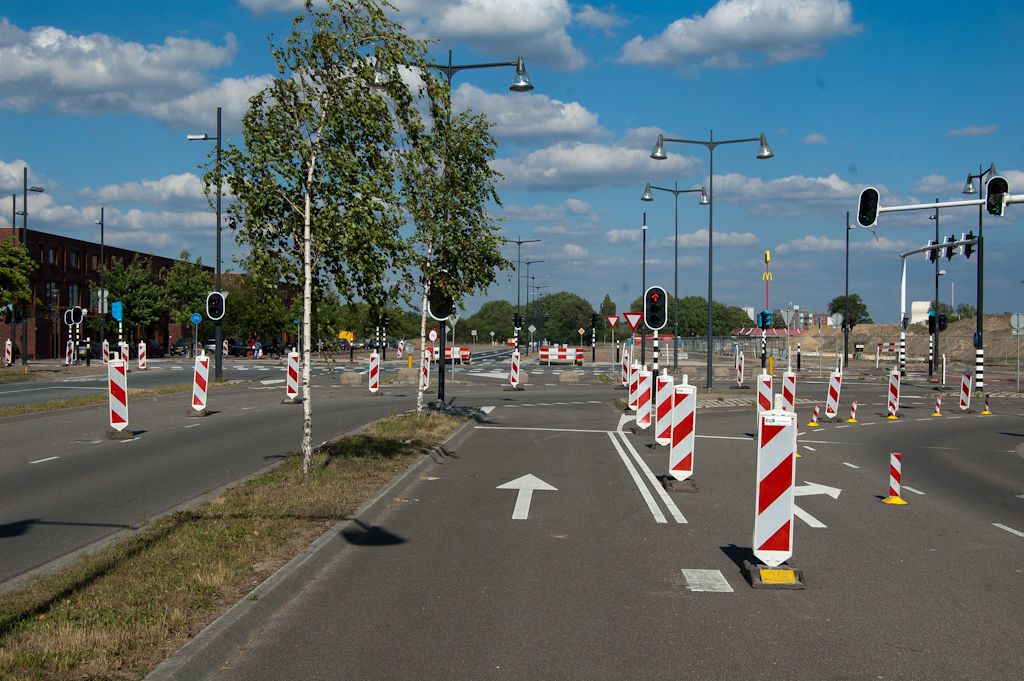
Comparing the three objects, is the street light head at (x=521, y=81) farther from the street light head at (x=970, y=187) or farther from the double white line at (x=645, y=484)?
the street light head at (x=970, y=187)

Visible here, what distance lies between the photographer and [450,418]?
62.8 ft

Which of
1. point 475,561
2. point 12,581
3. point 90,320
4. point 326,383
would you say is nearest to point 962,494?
point 475,561

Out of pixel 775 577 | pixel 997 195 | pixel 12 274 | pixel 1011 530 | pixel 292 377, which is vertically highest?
pixel 997 195

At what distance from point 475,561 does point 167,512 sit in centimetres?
371

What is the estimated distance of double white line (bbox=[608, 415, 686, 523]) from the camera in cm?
952

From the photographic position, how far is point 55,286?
6588 cm

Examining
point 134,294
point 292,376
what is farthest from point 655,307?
point 134,294

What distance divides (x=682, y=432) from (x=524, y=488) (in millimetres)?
2186

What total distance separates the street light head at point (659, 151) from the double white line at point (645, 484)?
550 inches

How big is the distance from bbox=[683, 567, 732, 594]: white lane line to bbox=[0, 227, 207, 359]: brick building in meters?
62.8

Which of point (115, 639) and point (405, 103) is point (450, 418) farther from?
point (115, 639)

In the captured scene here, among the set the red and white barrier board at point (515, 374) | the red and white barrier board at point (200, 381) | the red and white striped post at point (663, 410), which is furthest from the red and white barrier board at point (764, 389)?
the red and white barrier board at point (515, 374)

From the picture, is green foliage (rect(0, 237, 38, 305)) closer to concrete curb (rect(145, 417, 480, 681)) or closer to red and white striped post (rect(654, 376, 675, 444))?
red and white striped post (rect(654, 376, 675, 444))

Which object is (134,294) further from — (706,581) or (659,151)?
(706,581)
